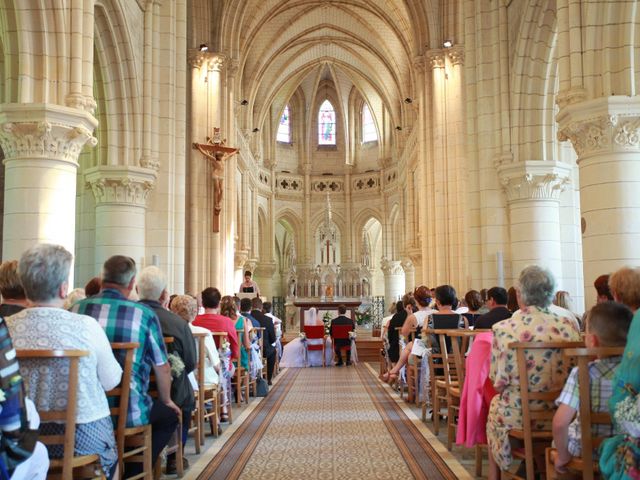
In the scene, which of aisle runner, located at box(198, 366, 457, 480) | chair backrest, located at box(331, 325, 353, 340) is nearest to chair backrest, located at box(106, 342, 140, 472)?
aisle runner, located at box(198, 366, 457, 480)

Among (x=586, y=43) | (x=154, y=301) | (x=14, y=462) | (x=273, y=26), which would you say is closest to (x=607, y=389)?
(x=14, y=462)

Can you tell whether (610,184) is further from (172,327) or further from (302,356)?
(302,356)

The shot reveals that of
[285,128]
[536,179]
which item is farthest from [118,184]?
[285,128]

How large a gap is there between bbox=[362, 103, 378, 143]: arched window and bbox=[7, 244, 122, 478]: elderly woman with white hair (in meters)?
35.6

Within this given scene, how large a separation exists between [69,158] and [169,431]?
16.3 feet

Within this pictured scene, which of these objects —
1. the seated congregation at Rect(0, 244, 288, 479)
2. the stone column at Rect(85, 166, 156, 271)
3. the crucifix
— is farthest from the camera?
the crucifix

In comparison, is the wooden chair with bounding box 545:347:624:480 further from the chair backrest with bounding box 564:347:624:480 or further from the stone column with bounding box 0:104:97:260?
the stone column with bounding box 0:104:97:260

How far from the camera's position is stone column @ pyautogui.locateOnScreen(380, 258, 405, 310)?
1430 inches

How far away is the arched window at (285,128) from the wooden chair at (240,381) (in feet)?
95.4

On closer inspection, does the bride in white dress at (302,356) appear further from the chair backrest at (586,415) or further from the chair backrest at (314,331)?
the chair backrest at (586,415)

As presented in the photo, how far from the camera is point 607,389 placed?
3279 mm

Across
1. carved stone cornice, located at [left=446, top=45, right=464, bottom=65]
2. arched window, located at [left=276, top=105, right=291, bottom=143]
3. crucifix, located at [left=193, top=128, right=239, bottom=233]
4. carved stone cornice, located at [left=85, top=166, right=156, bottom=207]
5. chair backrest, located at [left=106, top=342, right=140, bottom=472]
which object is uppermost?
arched window, located at [left=276, top=105, right=291, bottom=143]

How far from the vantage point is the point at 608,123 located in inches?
322

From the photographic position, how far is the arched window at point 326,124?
38812 millimetres
